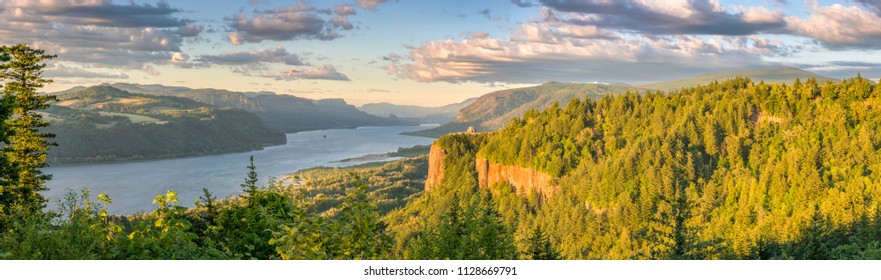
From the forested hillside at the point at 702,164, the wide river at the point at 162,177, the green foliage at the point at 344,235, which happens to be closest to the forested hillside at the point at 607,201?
the green foliage at the point at 344,235

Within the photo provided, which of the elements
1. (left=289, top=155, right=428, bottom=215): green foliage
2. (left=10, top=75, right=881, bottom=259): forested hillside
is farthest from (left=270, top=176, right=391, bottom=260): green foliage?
(left=289, top=155, right=428, bottom=215): green foliage

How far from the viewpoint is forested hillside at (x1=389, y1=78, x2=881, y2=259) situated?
176 feet

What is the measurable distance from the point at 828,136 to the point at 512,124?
50770 mm

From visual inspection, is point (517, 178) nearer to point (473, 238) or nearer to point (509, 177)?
point (509, 177)

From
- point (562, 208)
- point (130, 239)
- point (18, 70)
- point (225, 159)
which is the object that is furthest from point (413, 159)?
point (130, 239)

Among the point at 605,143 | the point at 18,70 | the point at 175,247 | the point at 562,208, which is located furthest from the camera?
the point at 605,143

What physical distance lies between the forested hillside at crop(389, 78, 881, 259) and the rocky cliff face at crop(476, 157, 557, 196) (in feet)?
3.56

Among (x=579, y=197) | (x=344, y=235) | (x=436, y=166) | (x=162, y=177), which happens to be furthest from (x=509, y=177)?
(x=344, y=235)

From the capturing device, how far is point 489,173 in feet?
329

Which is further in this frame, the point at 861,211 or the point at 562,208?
the point at 562,208

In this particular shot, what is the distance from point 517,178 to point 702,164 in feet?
88.5

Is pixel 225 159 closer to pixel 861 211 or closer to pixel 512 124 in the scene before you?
pixel 512 124

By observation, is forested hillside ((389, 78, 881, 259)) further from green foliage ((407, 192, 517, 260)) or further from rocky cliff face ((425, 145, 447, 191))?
green foliage ((407, 192, 517, 260))

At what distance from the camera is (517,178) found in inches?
3733
